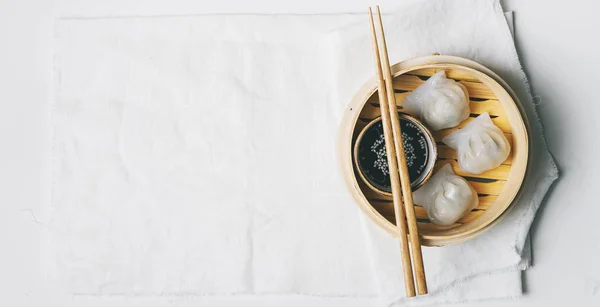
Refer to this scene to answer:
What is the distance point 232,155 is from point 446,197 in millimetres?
473

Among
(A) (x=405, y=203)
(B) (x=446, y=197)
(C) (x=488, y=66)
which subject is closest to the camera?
(A) (x=405, y=203)

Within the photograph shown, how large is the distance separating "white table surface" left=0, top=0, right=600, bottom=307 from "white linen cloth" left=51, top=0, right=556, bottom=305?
4 centimetres

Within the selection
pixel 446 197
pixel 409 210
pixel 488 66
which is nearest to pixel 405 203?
pixel 409 210

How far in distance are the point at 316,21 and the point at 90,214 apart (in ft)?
2.21

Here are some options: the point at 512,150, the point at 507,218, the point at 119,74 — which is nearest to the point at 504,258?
the point at 507,218

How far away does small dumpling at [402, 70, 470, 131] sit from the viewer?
1011mm

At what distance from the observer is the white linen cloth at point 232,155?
1148 millimetres

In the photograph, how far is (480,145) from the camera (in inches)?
39.1

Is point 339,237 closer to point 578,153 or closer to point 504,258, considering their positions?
point 504,258

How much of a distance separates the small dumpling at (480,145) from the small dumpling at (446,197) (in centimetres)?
4

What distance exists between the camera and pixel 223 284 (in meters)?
1.16

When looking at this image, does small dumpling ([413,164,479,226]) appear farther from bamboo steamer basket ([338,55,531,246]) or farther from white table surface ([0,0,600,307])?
white table surface ([0,0,600,307])

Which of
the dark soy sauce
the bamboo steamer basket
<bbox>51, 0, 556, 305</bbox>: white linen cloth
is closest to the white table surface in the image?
<bbox>51, 0, 556, 305</bbox>: white linen cloth

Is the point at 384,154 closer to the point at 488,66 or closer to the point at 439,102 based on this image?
the point at 439,102
